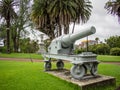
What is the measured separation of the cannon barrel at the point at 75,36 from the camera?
19.1 ft

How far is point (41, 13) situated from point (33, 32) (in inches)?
427

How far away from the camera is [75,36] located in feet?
21.6

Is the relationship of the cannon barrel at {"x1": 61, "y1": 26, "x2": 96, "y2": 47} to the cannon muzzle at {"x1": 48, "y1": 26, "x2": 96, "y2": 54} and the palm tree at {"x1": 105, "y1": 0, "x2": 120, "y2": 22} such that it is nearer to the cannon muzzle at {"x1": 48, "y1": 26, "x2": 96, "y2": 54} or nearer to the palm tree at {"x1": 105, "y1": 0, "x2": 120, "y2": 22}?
the cannon muzzle at {"x1": 48, "y1": 26, "x2": 96, "y2": 54}

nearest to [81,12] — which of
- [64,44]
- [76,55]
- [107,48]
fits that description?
[64,44]

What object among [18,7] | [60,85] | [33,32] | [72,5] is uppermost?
[18,7]

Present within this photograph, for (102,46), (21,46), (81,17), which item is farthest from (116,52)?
(21,46)

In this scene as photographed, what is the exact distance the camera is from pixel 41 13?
77.8 feet

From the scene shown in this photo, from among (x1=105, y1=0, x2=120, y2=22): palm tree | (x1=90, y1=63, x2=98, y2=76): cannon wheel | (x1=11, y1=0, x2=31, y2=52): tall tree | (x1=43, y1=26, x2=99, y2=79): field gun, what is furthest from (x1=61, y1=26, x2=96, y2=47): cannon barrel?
(x1=11, y1=0, x2=31, y2=52): tall tree

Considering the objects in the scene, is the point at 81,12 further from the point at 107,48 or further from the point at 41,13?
the point at 107,48

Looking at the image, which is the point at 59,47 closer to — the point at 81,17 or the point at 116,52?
the point at 81,17

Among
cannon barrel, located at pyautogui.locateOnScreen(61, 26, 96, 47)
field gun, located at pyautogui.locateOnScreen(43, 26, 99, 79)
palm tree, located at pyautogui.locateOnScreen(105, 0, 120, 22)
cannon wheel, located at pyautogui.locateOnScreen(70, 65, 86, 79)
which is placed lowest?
cannon wheel, located at pyautogui.locateOnScreen(70, 65, 86, 79)

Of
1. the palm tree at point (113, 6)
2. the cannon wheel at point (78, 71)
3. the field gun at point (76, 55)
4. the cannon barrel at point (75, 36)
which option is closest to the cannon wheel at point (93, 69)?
the field gun at point (76, 55)

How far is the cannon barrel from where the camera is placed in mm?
5812

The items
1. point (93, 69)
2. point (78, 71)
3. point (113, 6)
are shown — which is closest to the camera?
point (78, 71)
